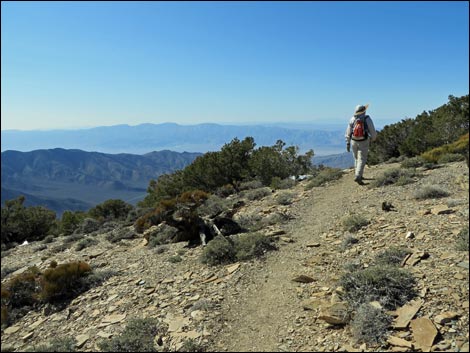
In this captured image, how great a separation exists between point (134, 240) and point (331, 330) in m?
10.1

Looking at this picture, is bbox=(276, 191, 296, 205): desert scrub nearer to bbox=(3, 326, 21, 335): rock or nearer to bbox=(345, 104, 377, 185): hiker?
bbox=(345, 104, 377, 185): hiker

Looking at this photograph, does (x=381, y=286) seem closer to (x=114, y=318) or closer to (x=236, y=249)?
(x=236, y=249)

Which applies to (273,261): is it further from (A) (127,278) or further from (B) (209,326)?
(A) (127,278)

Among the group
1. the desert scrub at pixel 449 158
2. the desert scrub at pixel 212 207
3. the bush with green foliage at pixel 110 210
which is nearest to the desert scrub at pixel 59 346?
the desert scrub at pixel 212 207

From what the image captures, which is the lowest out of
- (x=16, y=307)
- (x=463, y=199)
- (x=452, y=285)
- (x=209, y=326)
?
(x=16, y=307)

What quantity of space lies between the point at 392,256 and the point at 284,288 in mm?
2250

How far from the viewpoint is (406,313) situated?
515 centimetres

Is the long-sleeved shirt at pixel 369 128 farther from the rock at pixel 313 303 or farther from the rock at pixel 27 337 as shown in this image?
the rock at pixel 27 337

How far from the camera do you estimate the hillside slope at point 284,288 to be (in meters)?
5.25

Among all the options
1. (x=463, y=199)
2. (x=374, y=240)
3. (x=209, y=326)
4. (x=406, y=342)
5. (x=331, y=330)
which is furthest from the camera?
(x=463, y=199)

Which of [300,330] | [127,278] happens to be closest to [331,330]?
[300,330]

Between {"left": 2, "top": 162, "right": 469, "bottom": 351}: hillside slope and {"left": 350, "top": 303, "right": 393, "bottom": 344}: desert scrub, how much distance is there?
0.39 ft

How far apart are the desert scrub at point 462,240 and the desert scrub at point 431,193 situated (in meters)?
3.02

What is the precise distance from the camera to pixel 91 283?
8.95m
